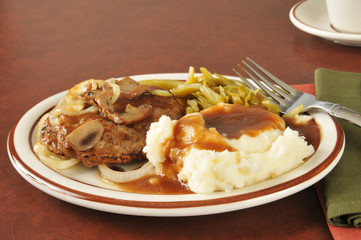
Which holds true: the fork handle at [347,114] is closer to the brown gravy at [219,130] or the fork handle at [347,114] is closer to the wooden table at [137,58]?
the brown gravy at [219,130]

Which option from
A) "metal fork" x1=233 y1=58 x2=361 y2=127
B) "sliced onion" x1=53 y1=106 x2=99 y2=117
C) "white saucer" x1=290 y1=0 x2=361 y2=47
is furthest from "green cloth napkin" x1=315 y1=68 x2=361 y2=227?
"sliced onion" x1=53 y1=106 x2=99 y2=117

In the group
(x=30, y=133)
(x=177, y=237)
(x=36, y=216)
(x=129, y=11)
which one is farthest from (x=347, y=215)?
(x=129, y=11)

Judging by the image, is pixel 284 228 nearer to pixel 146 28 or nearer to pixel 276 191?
pixel 276 191

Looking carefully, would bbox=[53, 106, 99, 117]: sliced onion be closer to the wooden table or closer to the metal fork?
the wooden table

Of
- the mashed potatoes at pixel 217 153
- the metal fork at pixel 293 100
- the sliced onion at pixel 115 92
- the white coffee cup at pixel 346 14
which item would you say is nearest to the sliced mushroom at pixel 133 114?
the sliced onion at pixel 115 92

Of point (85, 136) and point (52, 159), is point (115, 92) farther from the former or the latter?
point (52, 159)

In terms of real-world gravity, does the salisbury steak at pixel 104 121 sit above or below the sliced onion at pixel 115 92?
below
